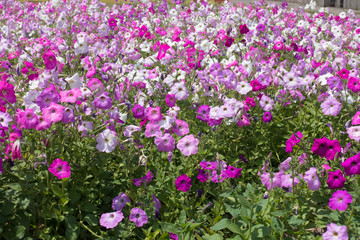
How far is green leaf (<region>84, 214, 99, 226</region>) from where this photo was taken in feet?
8.33

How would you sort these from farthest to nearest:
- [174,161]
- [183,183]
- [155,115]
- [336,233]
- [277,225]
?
1. [174,161]
2. [155,115]
3. [183,183]
4. [277,225]
5. [336,233]

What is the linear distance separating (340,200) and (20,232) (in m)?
2.05

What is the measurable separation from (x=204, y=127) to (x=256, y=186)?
0.81 m

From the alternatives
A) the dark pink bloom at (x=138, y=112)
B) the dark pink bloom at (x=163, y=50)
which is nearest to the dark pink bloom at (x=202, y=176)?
the dark pink bloom at (x=138, y=112)

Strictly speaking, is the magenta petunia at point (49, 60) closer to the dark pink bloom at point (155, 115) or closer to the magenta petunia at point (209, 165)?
the dark pink bloom at point (155, 115)

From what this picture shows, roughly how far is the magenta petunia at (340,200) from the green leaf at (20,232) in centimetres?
197

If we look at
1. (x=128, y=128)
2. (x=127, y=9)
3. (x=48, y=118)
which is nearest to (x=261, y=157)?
(x=128, y=128)

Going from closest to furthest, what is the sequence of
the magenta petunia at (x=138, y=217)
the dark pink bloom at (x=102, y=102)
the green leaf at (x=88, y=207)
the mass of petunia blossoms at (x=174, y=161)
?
the mass of petunia blossoms at (x=174, y=161) < the magenta petunia at (x=138, y=217) < the green leaf at (x=88, y=207) < the dark pink bloom at (x=102, y=102)

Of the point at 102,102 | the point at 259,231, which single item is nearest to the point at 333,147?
the point at 259,231

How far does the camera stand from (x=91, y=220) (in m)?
2.56

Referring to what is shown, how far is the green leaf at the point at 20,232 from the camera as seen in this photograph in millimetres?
2263

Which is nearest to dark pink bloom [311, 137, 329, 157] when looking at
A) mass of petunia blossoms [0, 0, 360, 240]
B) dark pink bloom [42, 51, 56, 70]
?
mass of petunia blossoms [0, 0, 360, 240]

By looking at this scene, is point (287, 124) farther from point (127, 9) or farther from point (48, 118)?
point (127, 9)

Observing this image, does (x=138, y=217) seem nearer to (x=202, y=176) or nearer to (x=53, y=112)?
(x=202, y=176)
